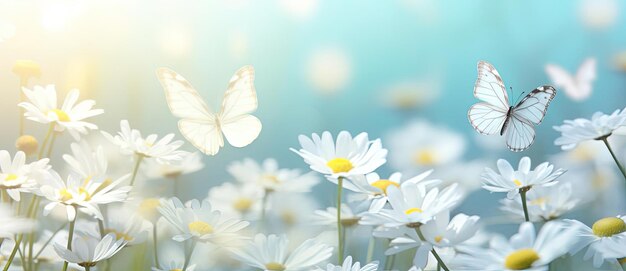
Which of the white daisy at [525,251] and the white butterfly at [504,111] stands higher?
the white butterfly at [504,111]

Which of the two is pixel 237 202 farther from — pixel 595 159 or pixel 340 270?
pixel 595 159

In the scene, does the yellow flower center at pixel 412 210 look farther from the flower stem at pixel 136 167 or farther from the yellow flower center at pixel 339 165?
the flower stem at pixel 136 167

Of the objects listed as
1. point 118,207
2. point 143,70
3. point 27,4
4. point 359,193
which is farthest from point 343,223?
point 27,4

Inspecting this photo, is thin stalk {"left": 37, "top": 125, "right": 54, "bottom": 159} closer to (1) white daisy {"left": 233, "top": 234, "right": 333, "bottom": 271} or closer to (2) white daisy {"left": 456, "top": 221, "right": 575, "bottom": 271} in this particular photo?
(1) white daisy {"left": 233, "top": 234, "right": 333, "bottom": 271}

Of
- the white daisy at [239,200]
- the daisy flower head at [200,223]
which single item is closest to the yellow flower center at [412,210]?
the daisy flower head at [200,223]

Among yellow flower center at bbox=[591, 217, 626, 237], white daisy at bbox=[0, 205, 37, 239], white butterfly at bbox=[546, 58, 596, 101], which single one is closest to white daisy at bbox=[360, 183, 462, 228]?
yellow flower center at bbox=[591, 217, 626, 237]

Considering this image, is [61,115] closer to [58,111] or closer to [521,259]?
[58,111]
